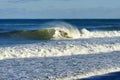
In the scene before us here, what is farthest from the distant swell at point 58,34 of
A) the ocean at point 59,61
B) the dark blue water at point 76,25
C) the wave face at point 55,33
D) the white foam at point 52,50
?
the dark blue water at point 76,25

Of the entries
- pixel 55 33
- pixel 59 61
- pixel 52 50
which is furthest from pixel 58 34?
pixel 59 61

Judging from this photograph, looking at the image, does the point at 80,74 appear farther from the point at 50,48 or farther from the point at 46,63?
the point at 50,48

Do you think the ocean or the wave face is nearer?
the ocean

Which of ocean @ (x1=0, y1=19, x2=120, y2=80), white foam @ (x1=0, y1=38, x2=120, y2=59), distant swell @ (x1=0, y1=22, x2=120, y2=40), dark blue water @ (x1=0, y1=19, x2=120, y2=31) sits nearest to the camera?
ocean @ (x1=0, y1=19, x2=120, y2=80)

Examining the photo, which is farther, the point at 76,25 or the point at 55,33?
the point at 76,25

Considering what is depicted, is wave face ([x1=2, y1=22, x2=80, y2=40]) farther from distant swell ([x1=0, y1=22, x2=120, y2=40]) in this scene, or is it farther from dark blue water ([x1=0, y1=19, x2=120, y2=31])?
dark blue water ([x1=0, y1=19, x2=120, y2=31])

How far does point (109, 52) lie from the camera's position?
20.4 m

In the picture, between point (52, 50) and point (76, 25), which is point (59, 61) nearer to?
point (52, 50)

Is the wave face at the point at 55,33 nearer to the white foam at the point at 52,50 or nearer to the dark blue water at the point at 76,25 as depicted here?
the white foam at the point at 52,50

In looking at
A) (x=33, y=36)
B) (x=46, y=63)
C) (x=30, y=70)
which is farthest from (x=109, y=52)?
(x=33, y=36)

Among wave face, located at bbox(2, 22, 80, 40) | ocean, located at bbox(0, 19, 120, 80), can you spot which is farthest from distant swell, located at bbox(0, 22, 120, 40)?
ocean, located at bbox(0, 19, 120, 80)

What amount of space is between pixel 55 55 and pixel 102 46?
3.58 meters

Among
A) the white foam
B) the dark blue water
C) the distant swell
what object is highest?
Result: the white foam

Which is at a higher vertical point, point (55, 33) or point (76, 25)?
point (55, 33)
